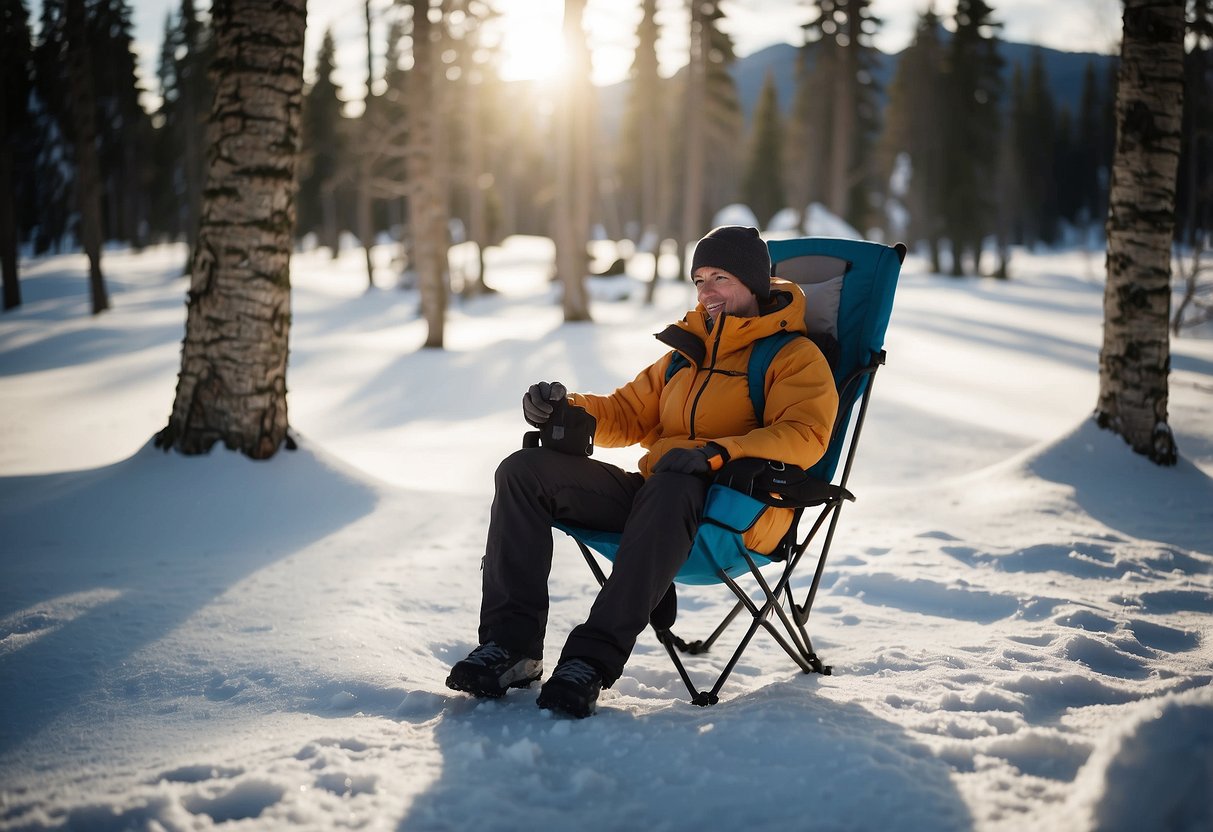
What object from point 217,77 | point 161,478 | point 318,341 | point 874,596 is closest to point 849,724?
point 874,596

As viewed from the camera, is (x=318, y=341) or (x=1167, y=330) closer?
(x=1167, y=330)

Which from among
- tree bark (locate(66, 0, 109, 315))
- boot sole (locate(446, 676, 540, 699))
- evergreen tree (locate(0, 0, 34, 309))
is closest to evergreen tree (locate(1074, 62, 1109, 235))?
tree bark (locate(66, 0, 109, 315))

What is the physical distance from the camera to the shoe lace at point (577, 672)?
93.7 inches

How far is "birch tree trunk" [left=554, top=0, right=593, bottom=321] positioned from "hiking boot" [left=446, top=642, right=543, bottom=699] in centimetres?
1425

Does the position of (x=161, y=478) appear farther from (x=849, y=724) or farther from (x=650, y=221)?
(x=650, y=221)

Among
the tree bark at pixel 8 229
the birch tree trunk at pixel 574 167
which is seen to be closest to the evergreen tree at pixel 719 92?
the birch tree trunk at pixel 574 167

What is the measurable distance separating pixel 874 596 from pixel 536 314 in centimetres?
1676

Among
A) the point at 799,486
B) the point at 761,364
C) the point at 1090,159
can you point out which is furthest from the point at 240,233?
the point at 1090,159

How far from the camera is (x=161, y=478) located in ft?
15.0

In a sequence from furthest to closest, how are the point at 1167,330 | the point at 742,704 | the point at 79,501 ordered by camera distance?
1. the point at 1167,330
2. the point at 79,501
3. the point at 742,704

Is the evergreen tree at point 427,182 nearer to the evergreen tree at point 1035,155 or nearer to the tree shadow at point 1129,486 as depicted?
the tree shadow at point 1129,486

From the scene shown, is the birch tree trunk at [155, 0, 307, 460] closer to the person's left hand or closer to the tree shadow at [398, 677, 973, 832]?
the tree shadow at [398, 677, 973, 832]

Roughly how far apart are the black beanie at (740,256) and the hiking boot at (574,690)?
1.46m

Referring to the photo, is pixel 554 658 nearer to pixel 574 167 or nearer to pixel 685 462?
pixel 685 462
